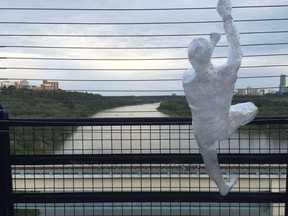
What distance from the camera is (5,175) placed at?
2500 millimetres

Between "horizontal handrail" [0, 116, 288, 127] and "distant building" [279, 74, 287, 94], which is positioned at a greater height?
"distant building" [279, 74, 287, 94]

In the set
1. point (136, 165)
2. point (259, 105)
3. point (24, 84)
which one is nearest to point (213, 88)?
point (259, 105)

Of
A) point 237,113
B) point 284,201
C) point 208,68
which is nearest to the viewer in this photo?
point 208,68

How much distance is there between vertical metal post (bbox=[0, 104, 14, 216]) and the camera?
247 centimetres

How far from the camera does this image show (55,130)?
2.59 m

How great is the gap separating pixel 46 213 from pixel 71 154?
55 cm

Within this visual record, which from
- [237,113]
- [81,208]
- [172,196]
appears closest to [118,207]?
[81,208]

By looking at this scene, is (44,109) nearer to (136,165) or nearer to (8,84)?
(8,84)

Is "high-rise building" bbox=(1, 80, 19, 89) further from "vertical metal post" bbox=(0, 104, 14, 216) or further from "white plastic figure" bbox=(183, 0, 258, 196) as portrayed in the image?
"white plastic figure" bbox=(183, 0, 258, 196)

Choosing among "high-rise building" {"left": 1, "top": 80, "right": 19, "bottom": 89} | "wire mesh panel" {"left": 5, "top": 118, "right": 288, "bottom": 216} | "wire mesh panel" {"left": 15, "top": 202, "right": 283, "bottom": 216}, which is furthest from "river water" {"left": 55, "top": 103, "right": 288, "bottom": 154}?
"high-rise building" {"left": 1, "top": 80, "right": 19, "bottom": 89}

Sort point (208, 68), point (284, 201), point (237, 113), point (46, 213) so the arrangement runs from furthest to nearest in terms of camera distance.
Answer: point (46, 213) → point (284, 201) → point (237, 113) → point (208, 68)

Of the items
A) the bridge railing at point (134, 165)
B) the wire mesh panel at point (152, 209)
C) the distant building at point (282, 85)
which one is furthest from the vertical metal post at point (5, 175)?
the distant building at point (282, 85)

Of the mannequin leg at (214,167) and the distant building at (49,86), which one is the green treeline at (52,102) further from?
the mannequin leg at (214,167)

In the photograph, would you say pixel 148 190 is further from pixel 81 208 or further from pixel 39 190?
pixel 39 190
